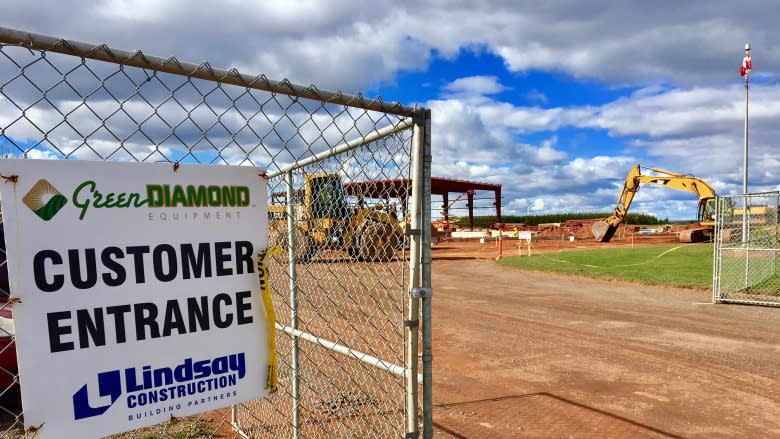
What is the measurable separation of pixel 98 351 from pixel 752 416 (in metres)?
5.89

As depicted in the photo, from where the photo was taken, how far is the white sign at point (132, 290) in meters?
1.79

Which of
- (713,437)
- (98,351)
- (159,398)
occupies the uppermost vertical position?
(98,351)

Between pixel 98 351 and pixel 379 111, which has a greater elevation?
pixel 379 111

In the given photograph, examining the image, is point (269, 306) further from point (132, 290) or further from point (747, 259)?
point (747, 259)

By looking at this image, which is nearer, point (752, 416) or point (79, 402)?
point (79, 402)

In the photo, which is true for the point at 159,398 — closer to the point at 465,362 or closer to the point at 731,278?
the point at 465,362

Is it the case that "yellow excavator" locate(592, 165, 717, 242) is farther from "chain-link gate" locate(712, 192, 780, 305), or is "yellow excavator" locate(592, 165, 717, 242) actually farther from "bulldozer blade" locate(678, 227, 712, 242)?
"chain-link gate" locate(712, 192, 780, 305)

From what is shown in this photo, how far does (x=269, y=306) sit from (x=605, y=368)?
5.68m

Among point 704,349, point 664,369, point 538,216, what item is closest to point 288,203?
point 664,369

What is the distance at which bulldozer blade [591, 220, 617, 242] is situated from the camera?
96.6 feet

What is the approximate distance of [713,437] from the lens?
4.59m

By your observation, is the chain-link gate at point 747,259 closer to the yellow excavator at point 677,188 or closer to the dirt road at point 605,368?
the dirt road at point 605,368

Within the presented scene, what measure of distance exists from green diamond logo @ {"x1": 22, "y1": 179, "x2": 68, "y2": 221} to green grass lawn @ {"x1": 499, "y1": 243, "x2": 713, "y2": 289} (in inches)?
566

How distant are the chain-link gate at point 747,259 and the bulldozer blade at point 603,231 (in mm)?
15224
